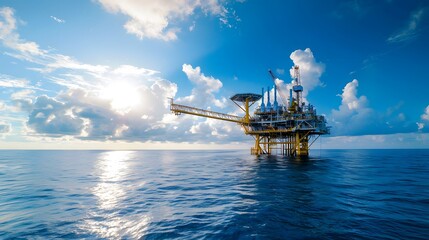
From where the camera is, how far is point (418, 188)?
19953 millimetres

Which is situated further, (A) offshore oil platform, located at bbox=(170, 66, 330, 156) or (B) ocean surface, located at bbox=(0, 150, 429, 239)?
(A) offshore oil platform, located at bbox=(170, 66, 330, 156)

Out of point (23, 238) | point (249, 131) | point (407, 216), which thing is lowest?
point (23, 238)

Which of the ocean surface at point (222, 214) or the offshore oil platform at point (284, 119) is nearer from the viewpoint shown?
the ocean surface at point (222, 214)

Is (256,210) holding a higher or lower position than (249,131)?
lower

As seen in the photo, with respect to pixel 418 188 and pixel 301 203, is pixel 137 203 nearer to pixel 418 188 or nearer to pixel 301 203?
pixel 301 203

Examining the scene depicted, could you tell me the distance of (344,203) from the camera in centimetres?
1445

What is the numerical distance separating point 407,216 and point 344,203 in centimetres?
334

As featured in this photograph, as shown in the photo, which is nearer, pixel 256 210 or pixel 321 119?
pixel 256 210

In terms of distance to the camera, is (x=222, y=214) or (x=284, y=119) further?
(x=284, y=119)

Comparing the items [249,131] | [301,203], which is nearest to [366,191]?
[301,203]

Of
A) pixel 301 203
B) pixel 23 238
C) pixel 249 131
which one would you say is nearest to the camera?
pixel 23 238

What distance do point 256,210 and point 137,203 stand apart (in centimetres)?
912

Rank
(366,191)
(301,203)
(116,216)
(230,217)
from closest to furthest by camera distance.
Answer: (230,217)
(116,216)
(301,203)
(366,191)

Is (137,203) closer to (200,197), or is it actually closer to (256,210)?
(200,197)
